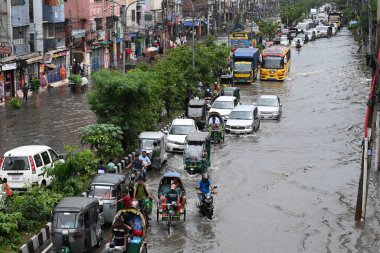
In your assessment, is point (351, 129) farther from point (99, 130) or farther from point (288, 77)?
point (288, 77)

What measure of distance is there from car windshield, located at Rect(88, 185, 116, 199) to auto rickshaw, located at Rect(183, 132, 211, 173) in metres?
7.50

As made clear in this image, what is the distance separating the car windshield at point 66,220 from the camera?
1855 centimetres

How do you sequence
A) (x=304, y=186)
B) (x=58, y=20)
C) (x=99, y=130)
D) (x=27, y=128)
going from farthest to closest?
(x=58, y=20) → (x=27, y=128) → (x=99, y=130) → (x=304, y=186)

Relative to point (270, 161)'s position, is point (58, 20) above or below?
above

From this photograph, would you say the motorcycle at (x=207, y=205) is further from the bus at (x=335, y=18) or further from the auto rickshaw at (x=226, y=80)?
the bus at (x=335, y=18)

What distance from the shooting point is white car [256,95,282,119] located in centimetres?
4278

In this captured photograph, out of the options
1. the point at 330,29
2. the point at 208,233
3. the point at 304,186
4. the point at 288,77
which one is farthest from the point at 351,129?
the point at 330,29

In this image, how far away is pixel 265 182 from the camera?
27.9 metres

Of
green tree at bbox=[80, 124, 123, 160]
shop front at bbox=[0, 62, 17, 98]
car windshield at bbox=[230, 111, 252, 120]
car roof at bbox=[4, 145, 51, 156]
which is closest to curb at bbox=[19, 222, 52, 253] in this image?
car roof at bbox=[4, 145, 51, 156]

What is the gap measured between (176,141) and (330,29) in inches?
3305

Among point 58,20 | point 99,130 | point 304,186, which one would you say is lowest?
point 304,186

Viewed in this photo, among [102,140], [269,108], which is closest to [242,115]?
[269,108]

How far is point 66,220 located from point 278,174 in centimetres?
1247

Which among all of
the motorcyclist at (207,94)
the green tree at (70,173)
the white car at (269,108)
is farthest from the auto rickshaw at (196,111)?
the green tree at (70,173)
